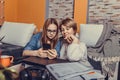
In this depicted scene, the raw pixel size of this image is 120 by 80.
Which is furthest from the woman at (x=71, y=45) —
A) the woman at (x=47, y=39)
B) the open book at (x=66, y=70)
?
the open book at (x=66, y=70)

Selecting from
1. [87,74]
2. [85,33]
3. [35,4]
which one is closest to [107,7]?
[85,33]

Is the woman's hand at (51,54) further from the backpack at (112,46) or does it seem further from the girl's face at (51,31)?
the backpack at (112,46)

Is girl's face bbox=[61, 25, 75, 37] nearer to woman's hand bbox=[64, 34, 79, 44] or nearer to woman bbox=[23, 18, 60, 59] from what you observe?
woman's hand bbox=[64, 34, 79, 44]

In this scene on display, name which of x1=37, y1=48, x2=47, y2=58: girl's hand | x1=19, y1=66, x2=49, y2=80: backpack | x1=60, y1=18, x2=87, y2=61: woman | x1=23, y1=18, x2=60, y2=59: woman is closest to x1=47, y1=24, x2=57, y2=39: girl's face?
x1=23, y1=18, x2=60, y2=59: woman

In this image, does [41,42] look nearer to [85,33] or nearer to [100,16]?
[85,33]

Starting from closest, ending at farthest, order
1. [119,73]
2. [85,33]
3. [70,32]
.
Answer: [70,32]
[119,73]
[85,33]

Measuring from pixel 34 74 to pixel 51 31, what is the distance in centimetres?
77

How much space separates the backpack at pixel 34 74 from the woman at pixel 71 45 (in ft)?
1.12

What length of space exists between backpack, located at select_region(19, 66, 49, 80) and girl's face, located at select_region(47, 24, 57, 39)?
70 cm

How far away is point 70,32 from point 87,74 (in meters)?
0.69

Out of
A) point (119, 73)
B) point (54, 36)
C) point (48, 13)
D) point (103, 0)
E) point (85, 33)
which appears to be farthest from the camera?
point (48, 13)

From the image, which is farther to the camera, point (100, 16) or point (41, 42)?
point (100, 16)

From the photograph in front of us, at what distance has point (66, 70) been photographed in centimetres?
145

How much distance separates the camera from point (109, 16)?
3.36m
